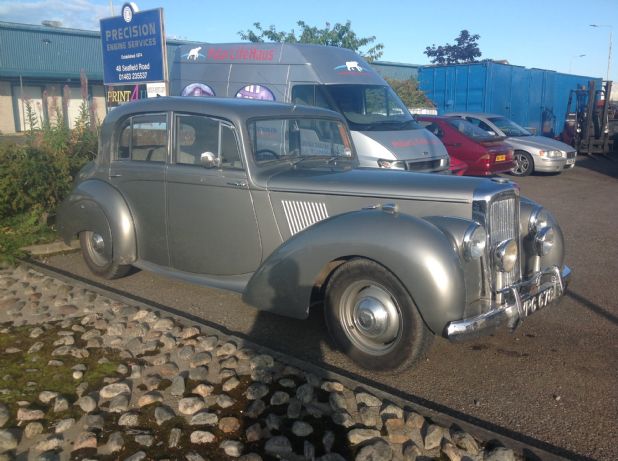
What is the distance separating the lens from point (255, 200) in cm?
466

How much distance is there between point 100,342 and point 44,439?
4.39ft

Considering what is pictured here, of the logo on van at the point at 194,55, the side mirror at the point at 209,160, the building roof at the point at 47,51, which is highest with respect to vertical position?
the building roof at the point at 47,51

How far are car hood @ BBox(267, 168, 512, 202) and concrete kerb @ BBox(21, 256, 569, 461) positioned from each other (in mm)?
1188

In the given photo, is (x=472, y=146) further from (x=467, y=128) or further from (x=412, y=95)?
(x=412, y=95)

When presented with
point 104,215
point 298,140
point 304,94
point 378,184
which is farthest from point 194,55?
point 378,184

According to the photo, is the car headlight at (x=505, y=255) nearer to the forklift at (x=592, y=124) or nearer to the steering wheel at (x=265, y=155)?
the steering wheel at (x=265, y=155)

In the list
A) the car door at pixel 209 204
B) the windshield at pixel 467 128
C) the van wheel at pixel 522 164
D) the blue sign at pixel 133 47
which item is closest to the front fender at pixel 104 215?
the car door at pixel 209 204

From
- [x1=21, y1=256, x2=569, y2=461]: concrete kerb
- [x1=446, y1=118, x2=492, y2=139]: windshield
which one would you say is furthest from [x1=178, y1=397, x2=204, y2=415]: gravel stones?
[x1=446, y1=118, x2=492, y2=139]: windshield

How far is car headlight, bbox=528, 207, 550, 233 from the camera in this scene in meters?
4.45

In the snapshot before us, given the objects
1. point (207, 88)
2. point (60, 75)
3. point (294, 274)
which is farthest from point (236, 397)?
point (60, 75)

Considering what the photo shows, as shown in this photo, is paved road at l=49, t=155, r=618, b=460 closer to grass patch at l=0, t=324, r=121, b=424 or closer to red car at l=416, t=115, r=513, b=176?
grass patch at l=0, t=324, r=121, b=424

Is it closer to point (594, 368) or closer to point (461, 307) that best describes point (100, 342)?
point (461, 307)

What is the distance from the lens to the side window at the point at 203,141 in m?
4.82

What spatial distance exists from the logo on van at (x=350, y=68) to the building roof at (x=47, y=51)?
2290cm
